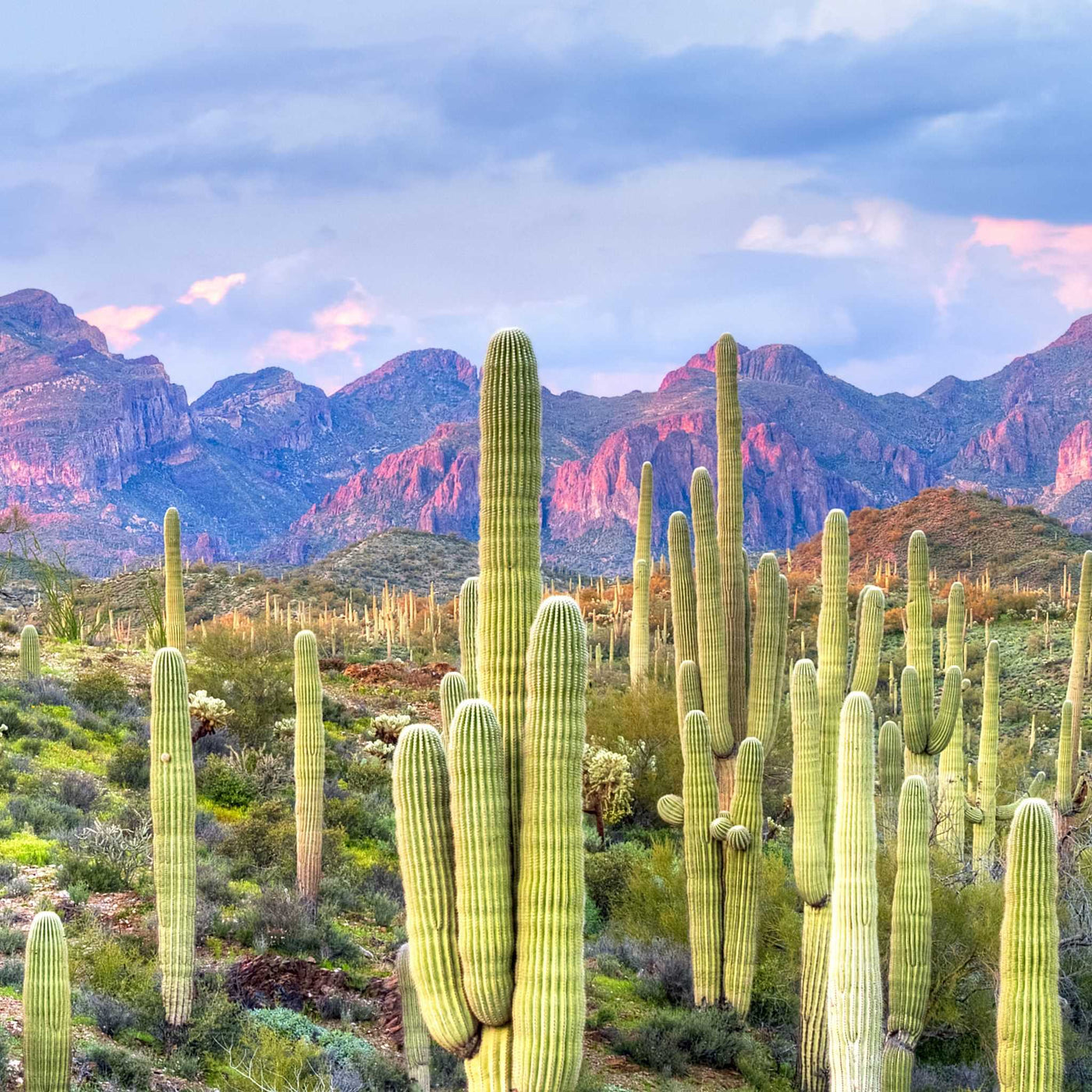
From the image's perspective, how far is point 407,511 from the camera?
157000 mm

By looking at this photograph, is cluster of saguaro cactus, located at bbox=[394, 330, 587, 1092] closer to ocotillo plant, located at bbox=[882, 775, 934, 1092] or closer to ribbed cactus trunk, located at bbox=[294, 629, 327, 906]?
ocotillo plant, located at bbox=[882, 775, 934, 1092]

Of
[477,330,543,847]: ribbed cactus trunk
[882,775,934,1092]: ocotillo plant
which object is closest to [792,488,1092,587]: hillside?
[882,775,934,1092]: ocotillo plant

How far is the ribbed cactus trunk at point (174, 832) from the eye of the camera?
8711mm

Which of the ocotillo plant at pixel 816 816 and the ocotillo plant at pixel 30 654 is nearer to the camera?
the ocotillo plant at pixel 816 816

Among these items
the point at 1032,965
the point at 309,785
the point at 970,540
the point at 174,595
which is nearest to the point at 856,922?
the point at 1032,965

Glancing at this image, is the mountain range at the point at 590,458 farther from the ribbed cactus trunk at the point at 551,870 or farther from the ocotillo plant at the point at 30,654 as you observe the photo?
the ribbed cactus trunk at the point at 551,870

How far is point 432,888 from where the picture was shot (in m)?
5.97

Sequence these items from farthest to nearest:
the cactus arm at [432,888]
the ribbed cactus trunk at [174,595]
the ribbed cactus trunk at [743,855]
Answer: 1. the ribbed cactus trunk at [174,595]
2. the ribbed cactus trunk at [743,855]
3. the cactus arm at [432,888]

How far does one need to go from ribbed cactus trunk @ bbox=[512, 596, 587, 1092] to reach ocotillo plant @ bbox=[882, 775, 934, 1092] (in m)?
3.26

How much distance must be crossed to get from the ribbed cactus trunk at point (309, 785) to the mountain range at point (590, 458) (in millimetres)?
110709

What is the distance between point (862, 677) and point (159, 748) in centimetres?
608

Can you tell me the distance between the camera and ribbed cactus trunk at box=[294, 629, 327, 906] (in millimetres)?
11961

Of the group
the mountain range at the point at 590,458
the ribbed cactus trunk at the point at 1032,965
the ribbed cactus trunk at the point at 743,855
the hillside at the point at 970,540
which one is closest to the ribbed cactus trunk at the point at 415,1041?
the ribbed cactus trunk at the point at 743,855

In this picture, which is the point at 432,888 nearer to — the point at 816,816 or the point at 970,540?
the point at 816,816
